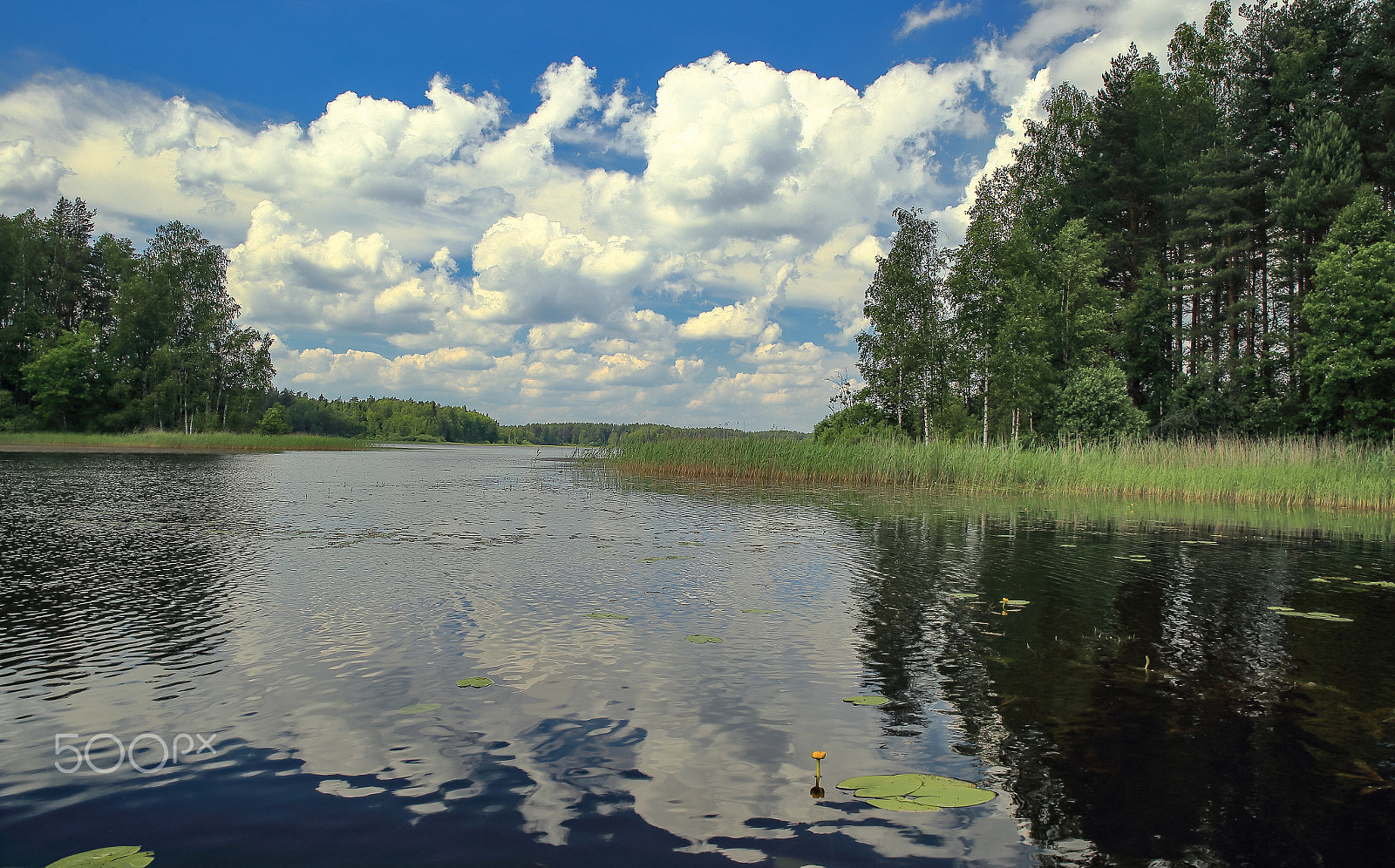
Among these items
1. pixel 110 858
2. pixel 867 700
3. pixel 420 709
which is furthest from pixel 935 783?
pixel 110 858

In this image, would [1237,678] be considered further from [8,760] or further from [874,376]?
[874,376]

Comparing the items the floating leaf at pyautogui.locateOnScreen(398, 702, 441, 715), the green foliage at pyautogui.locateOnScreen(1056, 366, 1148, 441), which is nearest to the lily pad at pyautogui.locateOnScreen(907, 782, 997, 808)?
the floating leaf at pyautogui.locateOnScreen(398, 702, 441, 715)

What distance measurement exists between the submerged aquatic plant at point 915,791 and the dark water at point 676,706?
68 millimetres

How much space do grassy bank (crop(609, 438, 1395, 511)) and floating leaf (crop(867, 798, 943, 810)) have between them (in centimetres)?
2204

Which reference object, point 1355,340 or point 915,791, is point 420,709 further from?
point 1355,340

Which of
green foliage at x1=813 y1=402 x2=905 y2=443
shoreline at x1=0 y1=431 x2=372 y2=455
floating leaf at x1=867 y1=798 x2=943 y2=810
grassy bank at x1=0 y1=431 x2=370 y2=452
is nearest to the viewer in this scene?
floating leaf at x1=867 y1=798 x2=943 y2=810

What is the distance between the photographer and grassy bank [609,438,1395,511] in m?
20.4

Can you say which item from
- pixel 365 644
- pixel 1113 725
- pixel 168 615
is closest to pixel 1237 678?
pixel 1113 725

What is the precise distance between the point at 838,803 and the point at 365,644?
4.26 meters

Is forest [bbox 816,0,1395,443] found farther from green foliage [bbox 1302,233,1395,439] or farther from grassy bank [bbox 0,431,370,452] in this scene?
grassy bank [bbox 0,431,370,452]

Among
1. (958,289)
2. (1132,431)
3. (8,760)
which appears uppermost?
(958,289)

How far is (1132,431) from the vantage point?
32.9 meters

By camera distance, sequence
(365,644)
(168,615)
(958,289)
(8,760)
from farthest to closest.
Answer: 1. (958,289)
2. (168,615)
3. (365,644)
4. (8,760)

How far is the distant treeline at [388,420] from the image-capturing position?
106 m
